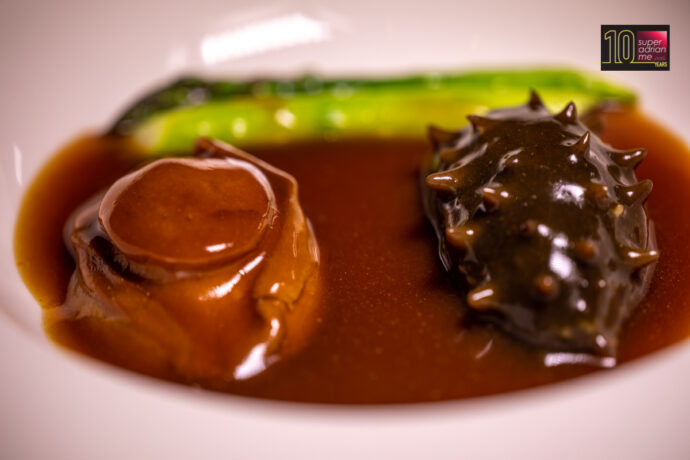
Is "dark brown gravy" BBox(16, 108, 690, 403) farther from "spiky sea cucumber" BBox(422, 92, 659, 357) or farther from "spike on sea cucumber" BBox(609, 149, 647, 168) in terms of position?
"spike on sea cucumber" BBox(609, 149, 647, 168)

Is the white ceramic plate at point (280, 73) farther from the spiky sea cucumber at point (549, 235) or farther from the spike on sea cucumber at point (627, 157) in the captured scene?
the spike on sea cucumber at point (627, 157)

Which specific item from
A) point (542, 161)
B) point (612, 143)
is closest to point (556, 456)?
point (542, 161)

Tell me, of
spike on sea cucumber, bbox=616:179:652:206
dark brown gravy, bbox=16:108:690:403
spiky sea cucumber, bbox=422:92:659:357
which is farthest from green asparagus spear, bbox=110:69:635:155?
spike on sea cucumber, bbox=616:179:652:206

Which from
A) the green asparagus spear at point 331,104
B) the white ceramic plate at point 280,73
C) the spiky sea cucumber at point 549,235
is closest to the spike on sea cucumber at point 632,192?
the spiky sea cucumber at point 549,235

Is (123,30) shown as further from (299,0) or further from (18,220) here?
(18,220)

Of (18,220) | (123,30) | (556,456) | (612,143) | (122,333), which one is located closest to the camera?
(556,456)

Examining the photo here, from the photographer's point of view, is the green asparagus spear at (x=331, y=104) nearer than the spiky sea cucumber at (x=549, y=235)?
No
